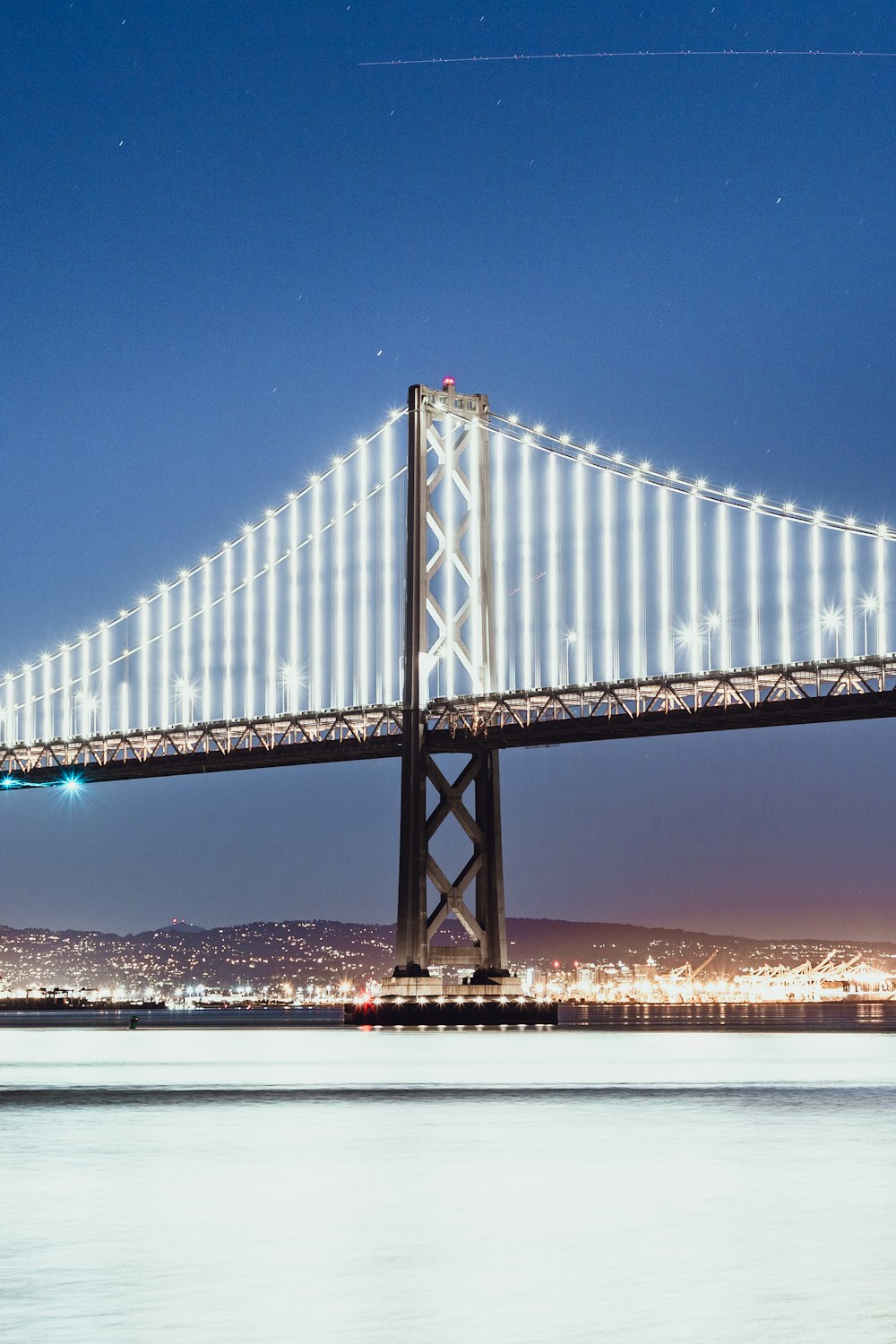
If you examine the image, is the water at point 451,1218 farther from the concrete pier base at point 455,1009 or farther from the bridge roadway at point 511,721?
the concrete pier base at point 455,1009

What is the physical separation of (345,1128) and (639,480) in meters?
38.2

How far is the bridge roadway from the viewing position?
47281 millimetres

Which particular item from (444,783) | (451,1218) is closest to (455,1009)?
(444,783)

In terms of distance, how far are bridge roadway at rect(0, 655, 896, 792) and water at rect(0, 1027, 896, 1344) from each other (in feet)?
79.7

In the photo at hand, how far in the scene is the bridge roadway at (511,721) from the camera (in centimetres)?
4728

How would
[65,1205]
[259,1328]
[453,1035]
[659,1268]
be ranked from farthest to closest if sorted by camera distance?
[453,1035] → [65,1205] → [659,1268] → [259,1328]

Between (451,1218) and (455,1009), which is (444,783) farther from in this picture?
(451,1218)

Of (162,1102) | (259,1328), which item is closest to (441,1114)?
(162,1102)

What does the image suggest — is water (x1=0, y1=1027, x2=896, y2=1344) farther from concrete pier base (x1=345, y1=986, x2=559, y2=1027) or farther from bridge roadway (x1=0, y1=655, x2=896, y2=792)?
concrete pier base (x1=345, y1=986, x2=559, y2=1027)

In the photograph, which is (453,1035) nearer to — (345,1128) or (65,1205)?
(345,1128)

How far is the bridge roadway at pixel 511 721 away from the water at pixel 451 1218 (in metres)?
24.3

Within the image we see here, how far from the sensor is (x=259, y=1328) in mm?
7023

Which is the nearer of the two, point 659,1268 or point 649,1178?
point 659,1268

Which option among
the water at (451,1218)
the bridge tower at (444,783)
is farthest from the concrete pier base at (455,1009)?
the water at (451,1218)
